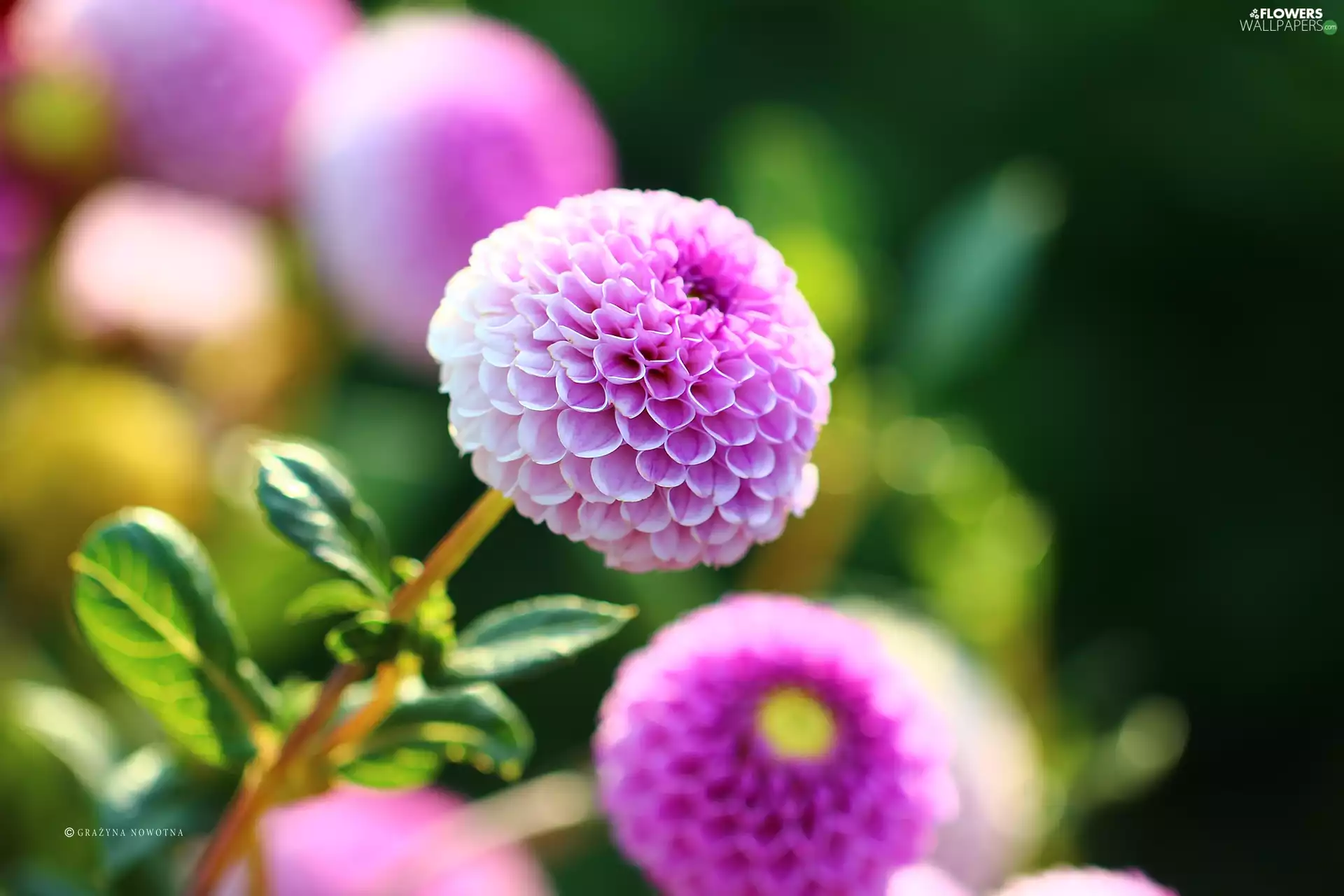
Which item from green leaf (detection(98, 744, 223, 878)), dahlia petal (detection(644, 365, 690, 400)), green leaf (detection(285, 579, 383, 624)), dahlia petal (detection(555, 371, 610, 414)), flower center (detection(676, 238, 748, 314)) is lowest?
green leaf (detection(98, 744, 223, 878))

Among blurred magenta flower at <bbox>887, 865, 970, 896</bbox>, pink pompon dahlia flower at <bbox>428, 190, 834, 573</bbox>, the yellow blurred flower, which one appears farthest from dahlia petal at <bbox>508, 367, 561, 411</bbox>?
the yellow blurred flower

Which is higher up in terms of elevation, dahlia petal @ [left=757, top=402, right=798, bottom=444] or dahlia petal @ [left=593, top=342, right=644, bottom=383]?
dahlia petal @ [left=757, top=402, right=798, bottom=444]

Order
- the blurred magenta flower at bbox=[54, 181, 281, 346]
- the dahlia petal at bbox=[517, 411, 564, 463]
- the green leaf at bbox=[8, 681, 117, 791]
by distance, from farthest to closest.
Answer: the blurred magenta flower at bbox=[54, 181, 281, 346]
the green leaf at bbox=[8, 681, 117, 791]
the dahlia petal at bbox=[517, 411, 564, 463]

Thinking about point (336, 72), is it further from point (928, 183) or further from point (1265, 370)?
point (1265, 370)

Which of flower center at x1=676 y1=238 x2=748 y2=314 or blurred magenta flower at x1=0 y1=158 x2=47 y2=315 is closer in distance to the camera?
flower center at x1=676 y1=238 x2=748 y2=314

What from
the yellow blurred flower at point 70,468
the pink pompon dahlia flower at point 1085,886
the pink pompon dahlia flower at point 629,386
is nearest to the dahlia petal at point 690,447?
the pink pompon dahlia flower at point 629,386

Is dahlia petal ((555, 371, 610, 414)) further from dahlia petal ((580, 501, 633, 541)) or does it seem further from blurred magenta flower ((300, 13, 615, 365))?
blurred magenta flower ((300, 13, 615, 365))

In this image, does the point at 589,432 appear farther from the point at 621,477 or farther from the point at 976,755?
the point at 976,755

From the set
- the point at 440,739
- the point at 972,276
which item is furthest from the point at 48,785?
the point at 972,276
